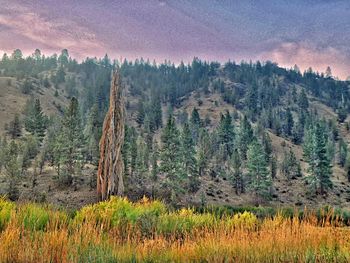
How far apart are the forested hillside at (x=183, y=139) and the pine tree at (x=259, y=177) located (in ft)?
0.62

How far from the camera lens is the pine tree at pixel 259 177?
5991cm

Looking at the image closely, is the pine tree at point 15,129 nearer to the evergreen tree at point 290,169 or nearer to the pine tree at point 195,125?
the pine tree at point 195,125

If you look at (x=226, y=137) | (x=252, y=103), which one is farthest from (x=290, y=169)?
(x=252, y=103)

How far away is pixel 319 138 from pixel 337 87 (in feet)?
466

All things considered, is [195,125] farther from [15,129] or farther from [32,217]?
[32,217]

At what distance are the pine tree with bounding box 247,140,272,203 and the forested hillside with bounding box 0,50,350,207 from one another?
190 millimetres

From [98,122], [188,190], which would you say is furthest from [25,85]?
[188,190]

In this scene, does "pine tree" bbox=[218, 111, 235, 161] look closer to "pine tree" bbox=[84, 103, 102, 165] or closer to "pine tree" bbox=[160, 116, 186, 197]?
"pine tree" bbox=[160, 116, 186, 197]

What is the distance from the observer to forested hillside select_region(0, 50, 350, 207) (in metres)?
54.4

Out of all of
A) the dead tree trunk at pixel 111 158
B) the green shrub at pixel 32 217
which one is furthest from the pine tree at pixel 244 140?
the green shrub at pixel 32 217

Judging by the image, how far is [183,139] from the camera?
6356 centimetres

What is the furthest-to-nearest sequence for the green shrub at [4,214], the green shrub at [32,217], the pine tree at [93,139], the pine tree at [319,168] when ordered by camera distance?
the pine tree at [319,168]
the pine tree at [93,139]
the green shrub at [32,217]
the green shrub at [4,214]

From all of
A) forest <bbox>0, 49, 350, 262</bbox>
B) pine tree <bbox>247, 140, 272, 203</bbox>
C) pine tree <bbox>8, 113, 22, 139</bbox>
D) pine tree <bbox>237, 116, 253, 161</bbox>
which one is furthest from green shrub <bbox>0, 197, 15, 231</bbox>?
pine tree <bbox>237, 116, 253, 161</bbox>

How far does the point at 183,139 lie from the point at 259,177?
15.7 meters
